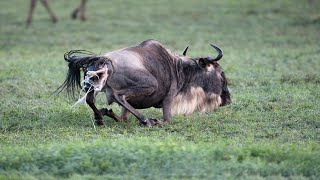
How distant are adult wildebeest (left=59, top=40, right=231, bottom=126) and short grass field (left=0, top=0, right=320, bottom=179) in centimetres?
18

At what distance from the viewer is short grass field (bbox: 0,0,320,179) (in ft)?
19.8

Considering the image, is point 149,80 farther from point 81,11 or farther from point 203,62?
point 81,11

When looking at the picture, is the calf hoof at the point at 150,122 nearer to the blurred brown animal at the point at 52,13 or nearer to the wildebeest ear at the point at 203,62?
the wildebeest ear at the point at 203,62

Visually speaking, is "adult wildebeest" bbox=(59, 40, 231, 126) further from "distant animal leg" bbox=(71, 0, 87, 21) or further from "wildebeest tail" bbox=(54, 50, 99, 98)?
"distant animal leg" bbox=(71, 0, 87, 21)

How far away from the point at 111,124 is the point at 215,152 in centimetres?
212

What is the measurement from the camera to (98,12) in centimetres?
2233

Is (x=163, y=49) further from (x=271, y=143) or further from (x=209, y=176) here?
(x=209, y=176)

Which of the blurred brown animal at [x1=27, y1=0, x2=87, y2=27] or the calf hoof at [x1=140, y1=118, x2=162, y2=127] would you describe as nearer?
the calf hoof at [x1=140, y1=118, x2=162, y2=127]

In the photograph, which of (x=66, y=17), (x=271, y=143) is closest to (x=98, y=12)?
(x=66, y=17)

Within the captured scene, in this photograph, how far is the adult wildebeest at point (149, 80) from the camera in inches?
307

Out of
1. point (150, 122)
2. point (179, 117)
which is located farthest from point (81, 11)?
point (150, 122)

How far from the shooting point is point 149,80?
797 cm

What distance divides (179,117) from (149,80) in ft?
2.54

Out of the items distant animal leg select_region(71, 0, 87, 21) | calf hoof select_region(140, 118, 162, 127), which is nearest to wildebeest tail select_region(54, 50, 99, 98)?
calf hoof select_region(140, 118, 162, 127)
